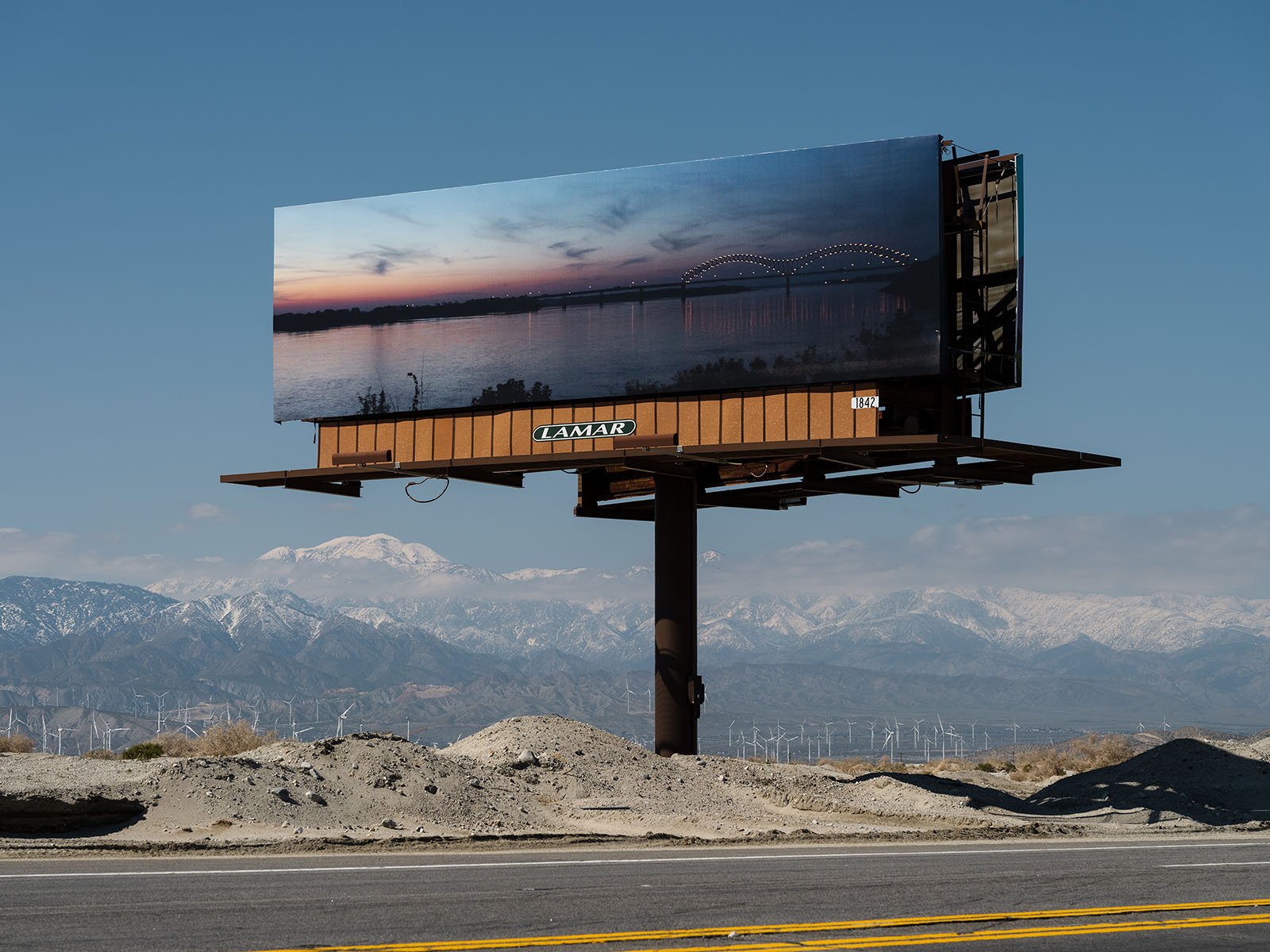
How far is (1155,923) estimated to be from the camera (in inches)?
659

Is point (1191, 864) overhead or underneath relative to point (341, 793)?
underneath

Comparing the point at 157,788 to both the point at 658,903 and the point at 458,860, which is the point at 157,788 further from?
the point at 658,903

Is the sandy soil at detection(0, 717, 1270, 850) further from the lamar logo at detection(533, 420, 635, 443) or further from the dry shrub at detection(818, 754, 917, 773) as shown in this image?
the lamar logo at detection(533, 420, 635, 443)

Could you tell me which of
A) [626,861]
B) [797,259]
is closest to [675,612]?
[797,259]

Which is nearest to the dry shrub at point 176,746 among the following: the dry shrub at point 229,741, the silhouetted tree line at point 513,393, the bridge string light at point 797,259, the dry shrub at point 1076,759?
the dry shrub at point 229,741

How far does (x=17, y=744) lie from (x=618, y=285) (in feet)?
66.4

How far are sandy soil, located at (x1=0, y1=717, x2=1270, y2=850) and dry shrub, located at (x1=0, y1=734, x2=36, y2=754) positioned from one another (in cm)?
838

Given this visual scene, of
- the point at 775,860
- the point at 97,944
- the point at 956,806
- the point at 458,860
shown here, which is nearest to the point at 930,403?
the point at 956,806

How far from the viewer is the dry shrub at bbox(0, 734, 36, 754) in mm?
37938

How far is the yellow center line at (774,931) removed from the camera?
48.2 feet

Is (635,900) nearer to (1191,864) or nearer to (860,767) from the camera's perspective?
(1191,864)

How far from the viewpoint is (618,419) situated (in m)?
32.0

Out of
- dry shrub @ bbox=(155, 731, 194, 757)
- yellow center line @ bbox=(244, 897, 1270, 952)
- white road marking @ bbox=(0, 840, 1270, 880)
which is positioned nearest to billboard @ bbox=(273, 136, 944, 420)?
white road marking @ bbox=(0, 840, 1270, 880)

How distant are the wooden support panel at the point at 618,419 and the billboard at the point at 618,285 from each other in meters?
0.29
